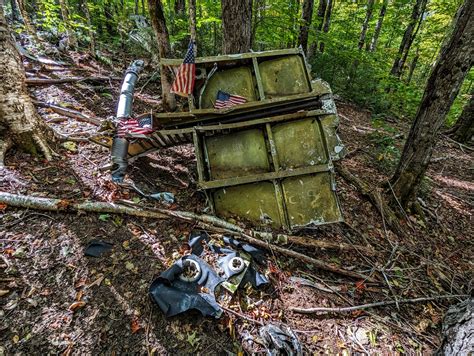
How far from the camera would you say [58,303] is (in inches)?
107

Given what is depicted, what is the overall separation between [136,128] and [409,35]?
16.8m

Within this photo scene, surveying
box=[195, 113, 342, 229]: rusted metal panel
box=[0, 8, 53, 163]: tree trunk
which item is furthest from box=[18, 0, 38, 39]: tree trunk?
box=[195, 113, 342, 229]: rusted metal panel

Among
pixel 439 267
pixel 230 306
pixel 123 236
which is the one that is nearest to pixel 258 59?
pixel 123 236

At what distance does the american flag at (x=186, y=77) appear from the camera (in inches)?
162

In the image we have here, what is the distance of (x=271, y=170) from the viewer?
434 centimetres

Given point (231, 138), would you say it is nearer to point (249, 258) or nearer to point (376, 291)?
point (249, 258)

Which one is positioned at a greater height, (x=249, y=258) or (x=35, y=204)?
(x=35, y=204)

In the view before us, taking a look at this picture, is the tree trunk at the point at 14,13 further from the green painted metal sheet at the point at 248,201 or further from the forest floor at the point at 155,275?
the green painted metal sheet at the point at 248,201

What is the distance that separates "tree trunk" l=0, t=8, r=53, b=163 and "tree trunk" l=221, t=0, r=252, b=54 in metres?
3.72

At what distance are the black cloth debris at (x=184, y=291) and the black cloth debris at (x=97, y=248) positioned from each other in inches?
34.6

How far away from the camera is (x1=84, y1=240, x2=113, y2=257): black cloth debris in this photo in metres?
3.22

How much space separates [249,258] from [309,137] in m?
2.30

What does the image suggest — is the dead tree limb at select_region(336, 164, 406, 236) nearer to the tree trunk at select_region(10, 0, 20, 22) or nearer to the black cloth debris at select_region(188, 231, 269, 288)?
the black cloth debris at select_region(188, 231, 269, 288)

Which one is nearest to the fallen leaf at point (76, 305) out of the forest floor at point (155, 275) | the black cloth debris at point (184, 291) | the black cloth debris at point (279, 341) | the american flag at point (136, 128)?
the forest floor at point (155, 275)
